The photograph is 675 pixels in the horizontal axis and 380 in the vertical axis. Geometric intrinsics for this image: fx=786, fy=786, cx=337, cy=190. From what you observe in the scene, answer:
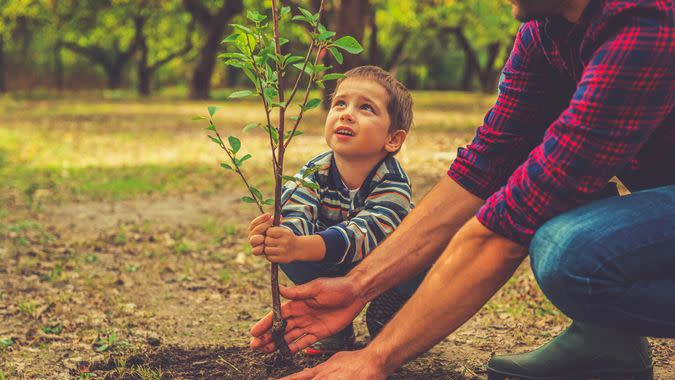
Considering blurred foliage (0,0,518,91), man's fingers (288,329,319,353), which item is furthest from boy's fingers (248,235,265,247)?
blurred foliage (0,0,518,91)

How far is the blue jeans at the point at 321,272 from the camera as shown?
2830 millimetres

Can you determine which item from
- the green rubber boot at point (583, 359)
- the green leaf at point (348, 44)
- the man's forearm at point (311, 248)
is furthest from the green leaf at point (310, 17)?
the green rubber boot at point (583, 359)

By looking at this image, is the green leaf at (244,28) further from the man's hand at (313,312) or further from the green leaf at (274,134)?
the man's hand at (313,312)

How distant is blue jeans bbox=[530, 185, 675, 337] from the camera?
205cm

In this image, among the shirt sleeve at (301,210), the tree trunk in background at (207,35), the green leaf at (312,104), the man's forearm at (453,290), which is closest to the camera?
the man's forearm at (453,290)

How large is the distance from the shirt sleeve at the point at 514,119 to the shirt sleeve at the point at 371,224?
274 millimetres

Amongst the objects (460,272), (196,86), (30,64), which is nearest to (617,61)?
(460,272)

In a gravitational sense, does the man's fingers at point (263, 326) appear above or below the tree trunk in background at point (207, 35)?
above

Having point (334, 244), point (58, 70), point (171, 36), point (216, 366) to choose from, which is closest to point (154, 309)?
point (216, 366)

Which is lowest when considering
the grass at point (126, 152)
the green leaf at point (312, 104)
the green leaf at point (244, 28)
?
the grass at point (126, 152)

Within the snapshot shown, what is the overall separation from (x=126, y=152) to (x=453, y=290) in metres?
9.17

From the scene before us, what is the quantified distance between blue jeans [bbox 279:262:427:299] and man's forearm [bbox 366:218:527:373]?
58 cm

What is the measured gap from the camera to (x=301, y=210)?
9.34ft

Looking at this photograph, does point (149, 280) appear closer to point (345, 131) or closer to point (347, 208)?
point (347, 208)
